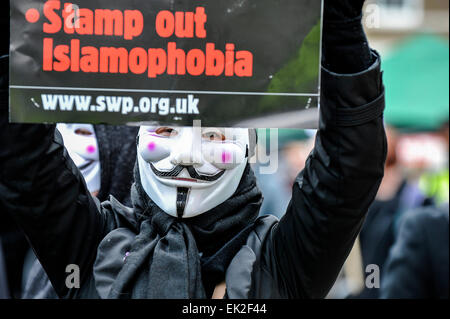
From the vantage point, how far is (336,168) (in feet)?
7.37

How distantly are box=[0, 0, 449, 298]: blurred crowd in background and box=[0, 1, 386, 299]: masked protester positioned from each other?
35 centimetres

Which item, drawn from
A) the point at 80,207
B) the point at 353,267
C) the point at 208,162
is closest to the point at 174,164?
the point at 208,162

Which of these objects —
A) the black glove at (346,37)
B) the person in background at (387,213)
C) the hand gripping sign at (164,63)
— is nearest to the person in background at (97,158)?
the hand gripping sign at (164,63)

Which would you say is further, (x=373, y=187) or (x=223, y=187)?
(x=223, y=187)

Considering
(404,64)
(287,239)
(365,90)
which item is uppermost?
(404,64)

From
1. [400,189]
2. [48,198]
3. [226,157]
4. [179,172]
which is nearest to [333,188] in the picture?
[226,157]

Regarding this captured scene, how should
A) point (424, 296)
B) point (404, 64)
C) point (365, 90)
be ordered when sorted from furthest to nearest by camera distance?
point (404, 64)
point (424, 296)
point (365, 90)

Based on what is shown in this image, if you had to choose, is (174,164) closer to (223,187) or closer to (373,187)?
(223,187)

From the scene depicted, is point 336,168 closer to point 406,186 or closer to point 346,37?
point 346,37

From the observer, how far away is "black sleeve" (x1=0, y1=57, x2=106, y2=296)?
2285 millimetres

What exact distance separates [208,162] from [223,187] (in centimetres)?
10

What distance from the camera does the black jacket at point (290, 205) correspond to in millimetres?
2205

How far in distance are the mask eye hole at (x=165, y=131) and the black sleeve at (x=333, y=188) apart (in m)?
0.42
